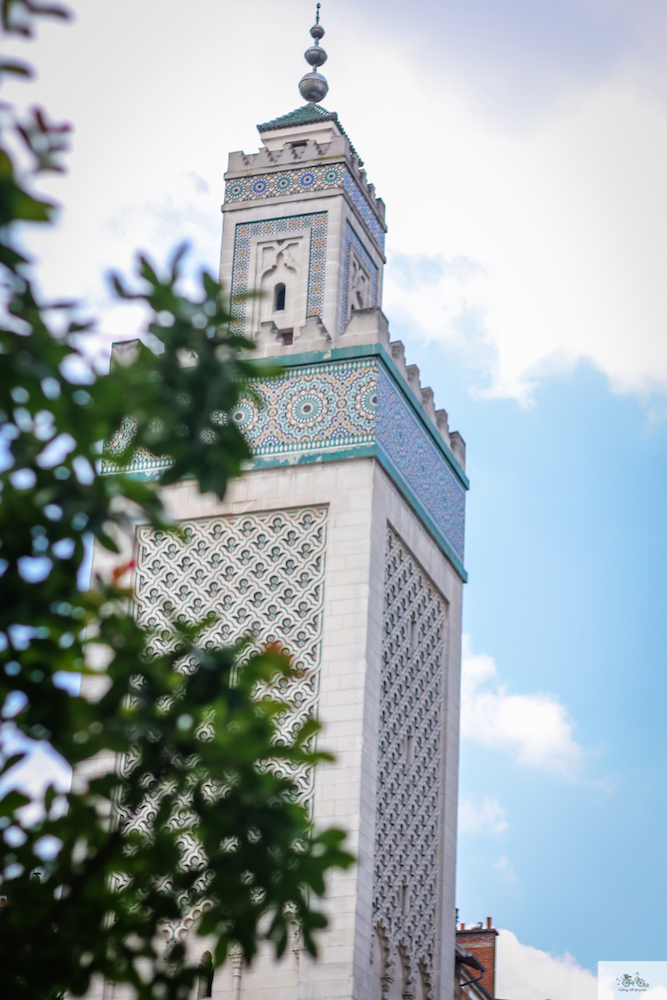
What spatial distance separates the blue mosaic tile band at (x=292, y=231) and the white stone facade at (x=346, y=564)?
0.06ft

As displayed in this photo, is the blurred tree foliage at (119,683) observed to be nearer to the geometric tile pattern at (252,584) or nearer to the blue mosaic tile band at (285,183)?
the geometric tile pattern at (252,584)

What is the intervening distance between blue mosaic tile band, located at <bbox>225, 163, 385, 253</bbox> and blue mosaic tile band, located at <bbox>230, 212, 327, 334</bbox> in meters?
0.25

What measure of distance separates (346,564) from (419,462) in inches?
→ 67.6

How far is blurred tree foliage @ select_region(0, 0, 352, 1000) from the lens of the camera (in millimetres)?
3604

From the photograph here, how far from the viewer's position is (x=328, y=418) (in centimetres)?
1257

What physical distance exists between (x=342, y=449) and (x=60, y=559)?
8.80 metres

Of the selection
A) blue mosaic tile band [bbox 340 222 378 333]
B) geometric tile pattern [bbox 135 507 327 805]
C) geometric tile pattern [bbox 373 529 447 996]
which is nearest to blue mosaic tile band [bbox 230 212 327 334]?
blue mosaic tile band [bbox 340 222 378 333]

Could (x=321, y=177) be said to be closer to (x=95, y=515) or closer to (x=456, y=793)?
(x=456, y=793)

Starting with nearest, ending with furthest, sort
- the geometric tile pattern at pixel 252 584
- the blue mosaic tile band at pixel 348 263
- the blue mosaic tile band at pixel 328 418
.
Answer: the geometric tile pattern at pixel 252 584, the blue mosaic tile band at pixel 328 418, the blue mosaic tile band at pixel 348 263

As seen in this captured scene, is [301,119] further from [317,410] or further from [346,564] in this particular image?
[346,564]

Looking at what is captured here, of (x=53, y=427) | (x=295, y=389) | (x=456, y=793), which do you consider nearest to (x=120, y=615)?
(x=53, y=427)

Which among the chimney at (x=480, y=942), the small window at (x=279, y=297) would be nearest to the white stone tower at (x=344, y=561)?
the small window at (x=279, y=297)

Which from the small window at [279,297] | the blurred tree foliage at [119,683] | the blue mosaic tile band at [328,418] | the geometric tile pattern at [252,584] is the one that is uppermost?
the small window at [279,297]

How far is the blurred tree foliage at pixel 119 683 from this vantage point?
360 cm
